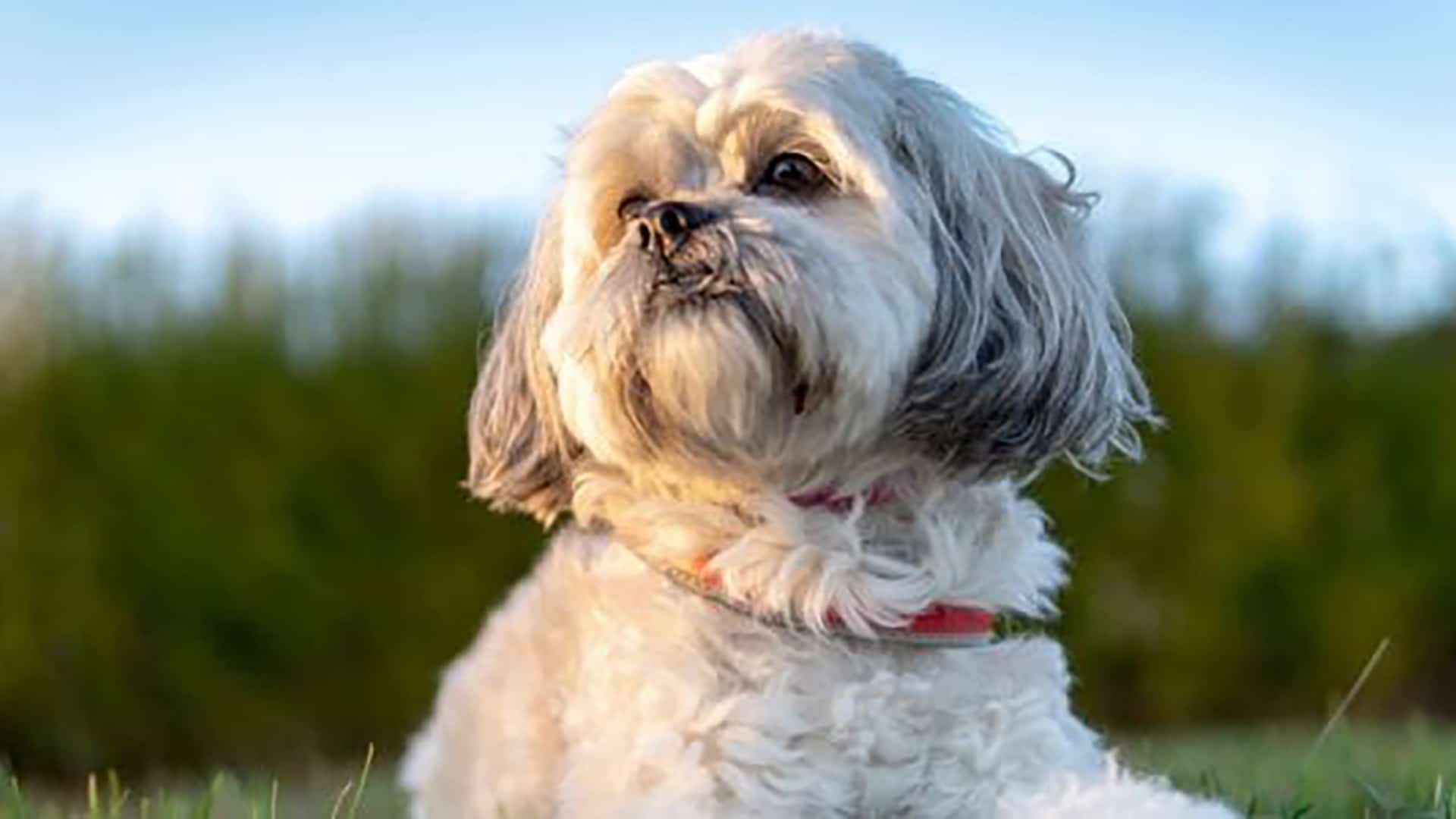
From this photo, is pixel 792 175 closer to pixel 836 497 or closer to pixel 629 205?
pixel 629 205

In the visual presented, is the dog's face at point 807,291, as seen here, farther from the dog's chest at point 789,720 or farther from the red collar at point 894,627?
the dog's chest at point 789,720

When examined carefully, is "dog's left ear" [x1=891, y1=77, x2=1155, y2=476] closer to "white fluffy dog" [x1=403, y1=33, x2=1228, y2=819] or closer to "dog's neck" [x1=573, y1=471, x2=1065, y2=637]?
"white fluffy dog" [x1=403, y1=33, x2=1228, y2=819]

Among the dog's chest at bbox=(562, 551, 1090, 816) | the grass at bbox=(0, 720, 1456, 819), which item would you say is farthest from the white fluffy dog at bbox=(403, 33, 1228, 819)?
the grass at bbox=(0, 720, 1456, 819)

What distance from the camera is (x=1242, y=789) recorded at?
528cm

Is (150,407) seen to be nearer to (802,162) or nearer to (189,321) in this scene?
(189,321)

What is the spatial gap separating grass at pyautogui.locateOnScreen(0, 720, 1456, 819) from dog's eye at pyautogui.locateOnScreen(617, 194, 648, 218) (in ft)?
3.64

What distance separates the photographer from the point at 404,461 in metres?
13.0

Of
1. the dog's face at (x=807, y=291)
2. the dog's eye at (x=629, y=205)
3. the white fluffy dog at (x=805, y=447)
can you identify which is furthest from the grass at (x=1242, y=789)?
the dog's eye at (x=629, y=205)

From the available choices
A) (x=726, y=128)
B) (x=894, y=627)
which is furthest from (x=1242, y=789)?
(x=726, y=128)

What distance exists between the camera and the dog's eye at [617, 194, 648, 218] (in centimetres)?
409

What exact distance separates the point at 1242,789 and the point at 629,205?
2164mm

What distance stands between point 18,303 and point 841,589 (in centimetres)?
994

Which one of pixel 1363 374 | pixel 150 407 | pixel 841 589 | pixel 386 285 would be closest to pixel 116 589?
pixel 150 407

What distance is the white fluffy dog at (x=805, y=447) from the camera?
12.6 feet
